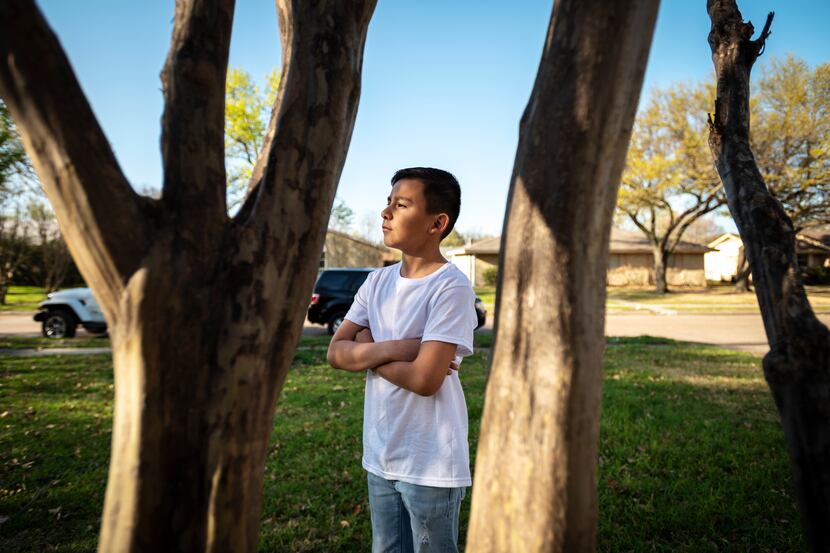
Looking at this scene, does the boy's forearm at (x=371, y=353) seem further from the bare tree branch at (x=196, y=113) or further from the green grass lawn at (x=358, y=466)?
the green grass lawn at (x=358, y=466)

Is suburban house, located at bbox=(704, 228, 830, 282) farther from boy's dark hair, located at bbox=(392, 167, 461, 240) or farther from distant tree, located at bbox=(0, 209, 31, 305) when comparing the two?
distant tree, located at bbox=(0, 209, 31, 305)

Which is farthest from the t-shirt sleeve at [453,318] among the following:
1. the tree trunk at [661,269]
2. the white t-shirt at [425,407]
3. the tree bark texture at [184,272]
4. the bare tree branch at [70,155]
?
the tree trunk at [661,269]

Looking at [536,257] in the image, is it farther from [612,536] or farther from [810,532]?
[612,536]

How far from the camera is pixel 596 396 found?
1.50 meters

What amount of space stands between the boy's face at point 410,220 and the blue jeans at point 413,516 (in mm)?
949

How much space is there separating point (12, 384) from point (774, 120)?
108 ft

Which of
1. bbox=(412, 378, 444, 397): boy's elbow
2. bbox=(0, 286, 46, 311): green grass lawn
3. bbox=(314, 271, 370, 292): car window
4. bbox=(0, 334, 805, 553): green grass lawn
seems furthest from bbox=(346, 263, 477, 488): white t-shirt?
bbox=(0, 286, 46, 311): green grass lawn

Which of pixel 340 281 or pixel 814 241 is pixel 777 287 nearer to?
pixel 340 281

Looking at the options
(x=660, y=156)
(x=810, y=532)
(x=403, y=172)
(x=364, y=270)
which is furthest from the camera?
(x=660, y=156)

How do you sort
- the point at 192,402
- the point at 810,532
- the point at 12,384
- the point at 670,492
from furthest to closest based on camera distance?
1. the point at 12,384
2. the point at 670,492
3. the point at 810,532
4. the point at 192,402

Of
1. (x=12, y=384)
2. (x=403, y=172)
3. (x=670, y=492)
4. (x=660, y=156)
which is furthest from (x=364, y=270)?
(x=660, y=156)

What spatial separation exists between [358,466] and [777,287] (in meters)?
3.65

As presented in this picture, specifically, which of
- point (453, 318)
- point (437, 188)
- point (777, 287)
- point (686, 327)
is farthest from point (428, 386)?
point (686, 327)

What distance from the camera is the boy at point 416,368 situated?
185cm
